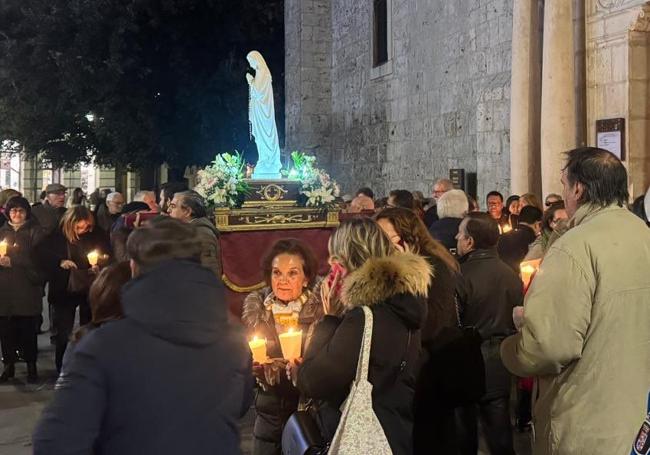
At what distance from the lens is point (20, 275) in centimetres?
708

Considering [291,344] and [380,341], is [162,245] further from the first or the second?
[291,344]

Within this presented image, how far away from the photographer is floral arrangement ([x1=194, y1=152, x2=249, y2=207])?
7.16 m

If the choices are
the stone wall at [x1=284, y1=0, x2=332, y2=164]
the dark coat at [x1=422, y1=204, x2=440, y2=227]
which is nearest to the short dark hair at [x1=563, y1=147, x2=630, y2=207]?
the dark coat at [x1=422, y1=204, x2=440, y2=227]

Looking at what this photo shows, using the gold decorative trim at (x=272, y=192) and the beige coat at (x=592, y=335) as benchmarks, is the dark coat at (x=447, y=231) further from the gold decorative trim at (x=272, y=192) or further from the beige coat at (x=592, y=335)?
the beige coat at (x=592, y=335)

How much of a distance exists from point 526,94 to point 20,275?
7954 millimetres

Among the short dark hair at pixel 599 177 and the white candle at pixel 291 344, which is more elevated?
the short dark hair at pixel 599 177

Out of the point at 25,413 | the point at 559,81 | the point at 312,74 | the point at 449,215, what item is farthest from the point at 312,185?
the point at 312,74

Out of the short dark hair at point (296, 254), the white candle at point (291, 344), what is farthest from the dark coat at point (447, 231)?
the white candle at point (291, 344)

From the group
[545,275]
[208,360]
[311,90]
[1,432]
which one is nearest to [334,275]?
[545,275]

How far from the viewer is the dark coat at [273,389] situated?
12.3 ft

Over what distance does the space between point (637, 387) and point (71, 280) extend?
5.48 meters

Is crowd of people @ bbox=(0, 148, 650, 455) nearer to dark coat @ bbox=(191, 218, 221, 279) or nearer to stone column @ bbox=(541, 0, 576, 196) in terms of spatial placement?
dark coat @ bbox=(191, 218, 221, 279)

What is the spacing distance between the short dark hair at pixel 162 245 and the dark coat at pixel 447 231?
12.1 feet

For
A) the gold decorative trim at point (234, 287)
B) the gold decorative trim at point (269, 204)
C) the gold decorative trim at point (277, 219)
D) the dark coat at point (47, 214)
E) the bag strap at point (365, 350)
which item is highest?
the gold decorative trim at point (269, 204)
